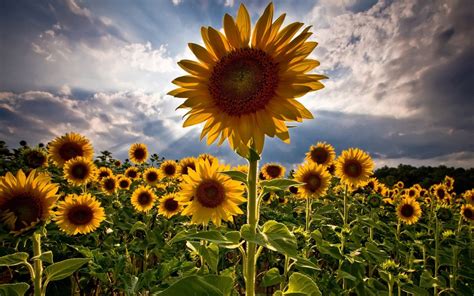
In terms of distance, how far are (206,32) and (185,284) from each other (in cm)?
150

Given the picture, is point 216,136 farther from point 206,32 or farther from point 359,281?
point 359,281

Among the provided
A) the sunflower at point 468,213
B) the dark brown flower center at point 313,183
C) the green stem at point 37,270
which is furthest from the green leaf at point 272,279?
the sunflower at point 468,213

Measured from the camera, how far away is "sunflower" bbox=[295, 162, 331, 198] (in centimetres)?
521

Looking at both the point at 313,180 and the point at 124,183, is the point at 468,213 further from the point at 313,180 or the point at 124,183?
the point at 124,183

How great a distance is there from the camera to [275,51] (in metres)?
2.05

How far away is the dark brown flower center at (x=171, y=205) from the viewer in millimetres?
5520

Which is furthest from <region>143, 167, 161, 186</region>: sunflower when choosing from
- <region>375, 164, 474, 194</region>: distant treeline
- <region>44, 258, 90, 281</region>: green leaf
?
<region>375, 164, 474, 194</region>: distant treeline

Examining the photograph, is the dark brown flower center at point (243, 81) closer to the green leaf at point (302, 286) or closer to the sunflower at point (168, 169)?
the green leaf at point (302, 286)

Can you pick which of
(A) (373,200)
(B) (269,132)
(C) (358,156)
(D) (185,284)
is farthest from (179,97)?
(A) (373,200)

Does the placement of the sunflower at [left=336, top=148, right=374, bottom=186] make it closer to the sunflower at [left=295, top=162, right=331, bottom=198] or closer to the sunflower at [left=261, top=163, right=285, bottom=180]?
the sunflower at [left=295, top=162, right=331, bottom=198]

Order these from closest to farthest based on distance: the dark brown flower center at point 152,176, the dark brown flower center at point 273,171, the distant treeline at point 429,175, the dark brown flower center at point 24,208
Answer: the dark brown flower center at point 24,208 → the dark brown flower center at point 273,171 → the dark brown flower center at point 152,176 → the distant treeline at point 429,175

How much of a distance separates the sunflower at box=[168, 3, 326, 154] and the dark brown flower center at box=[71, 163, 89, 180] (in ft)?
15.6

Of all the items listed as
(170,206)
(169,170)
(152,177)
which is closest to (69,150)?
(170,206)

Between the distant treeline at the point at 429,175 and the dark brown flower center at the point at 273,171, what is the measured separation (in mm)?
14300
